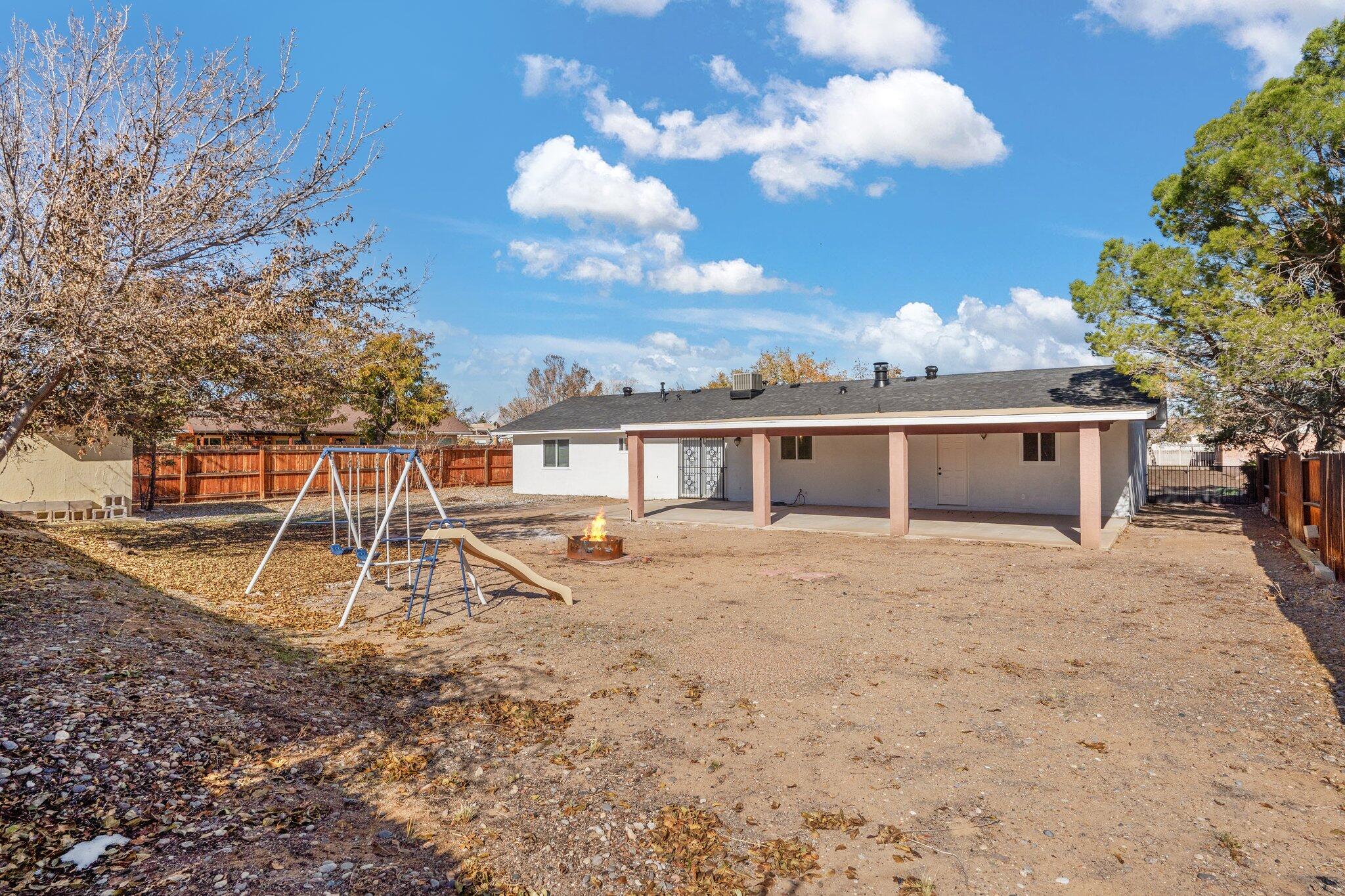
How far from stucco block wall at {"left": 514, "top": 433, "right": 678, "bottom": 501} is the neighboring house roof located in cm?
466

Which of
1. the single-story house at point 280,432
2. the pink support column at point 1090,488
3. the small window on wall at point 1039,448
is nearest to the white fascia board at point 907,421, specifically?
the pink support column at point 1090,488

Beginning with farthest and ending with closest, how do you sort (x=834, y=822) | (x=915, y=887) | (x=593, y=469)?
(x=593, y=469) < (x=834, y=822) < (x=915, y=887)

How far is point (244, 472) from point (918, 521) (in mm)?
20917

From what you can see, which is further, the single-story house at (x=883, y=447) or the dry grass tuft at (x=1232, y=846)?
the single-story house at (x=883, y=447)

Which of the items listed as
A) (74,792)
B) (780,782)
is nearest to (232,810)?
(74,792)

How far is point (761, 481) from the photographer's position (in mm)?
16234

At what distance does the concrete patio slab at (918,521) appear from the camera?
13945mm

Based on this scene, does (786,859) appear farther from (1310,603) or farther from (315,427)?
(315,427)

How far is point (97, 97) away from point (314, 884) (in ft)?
32.1

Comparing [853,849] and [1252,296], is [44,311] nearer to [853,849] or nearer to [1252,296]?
[853,849]

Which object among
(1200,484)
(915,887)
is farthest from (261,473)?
(1200,484)

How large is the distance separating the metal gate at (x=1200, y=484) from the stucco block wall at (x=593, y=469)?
49.3 ft

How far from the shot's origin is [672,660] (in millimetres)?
6398

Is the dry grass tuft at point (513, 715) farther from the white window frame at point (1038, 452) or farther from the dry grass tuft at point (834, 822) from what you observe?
the white window frame at point (1038, 452)
